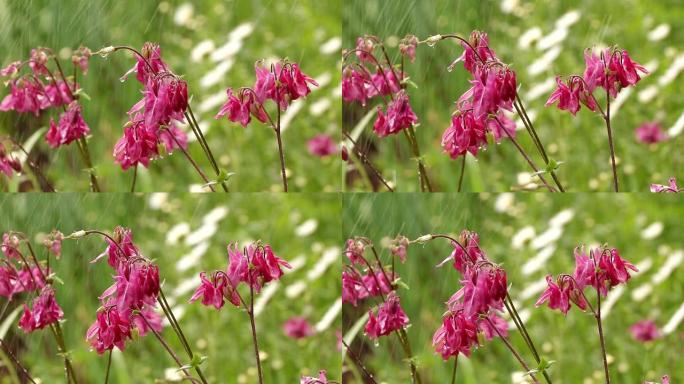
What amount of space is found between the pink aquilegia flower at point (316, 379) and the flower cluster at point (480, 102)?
25.8 inches

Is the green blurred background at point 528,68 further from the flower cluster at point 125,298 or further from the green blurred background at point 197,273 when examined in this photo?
the flower cluster at point 125,298

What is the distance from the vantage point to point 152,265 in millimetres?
2889

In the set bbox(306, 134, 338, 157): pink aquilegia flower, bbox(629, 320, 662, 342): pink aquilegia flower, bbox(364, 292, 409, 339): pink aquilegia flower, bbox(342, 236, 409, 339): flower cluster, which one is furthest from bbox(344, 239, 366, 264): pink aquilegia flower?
bbox(629, 320, 662, 342): pink aquilegia flower

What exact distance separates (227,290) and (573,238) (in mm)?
904

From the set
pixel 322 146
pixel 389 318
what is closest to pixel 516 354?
pixel 389 318

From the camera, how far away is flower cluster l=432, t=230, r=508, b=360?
9.36ft

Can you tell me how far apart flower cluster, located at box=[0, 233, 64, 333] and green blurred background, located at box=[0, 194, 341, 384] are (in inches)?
1.0

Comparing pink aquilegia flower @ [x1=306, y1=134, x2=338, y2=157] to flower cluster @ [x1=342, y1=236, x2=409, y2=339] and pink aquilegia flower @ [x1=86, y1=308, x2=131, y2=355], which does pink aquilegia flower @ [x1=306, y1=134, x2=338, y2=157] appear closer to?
flower cluster @ [x1=342, y1=236, x2=409, y2=339]

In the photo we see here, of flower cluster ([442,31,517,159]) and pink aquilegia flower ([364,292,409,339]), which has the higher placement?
flower cluster ([442,31,517,159])

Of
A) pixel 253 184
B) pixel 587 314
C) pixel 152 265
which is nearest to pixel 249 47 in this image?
pixel 253 184

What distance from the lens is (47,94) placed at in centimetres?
300

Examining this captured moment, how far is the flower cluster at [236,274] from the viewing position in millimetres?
2949

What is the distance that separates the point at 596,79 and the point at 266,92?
2.78 ft

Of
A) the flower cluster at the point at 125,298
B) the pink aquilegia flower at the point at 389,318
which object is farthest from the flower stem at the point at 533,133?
the flower cluster at the point at 125,298
